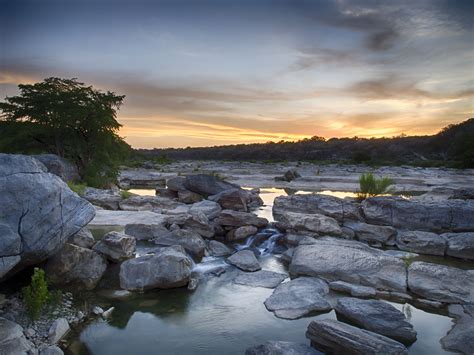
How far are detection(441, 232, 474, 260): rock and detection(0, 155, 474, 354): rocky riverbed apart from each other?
4 cm

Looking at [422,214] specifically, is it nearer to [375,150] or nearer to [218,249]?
[218,249]

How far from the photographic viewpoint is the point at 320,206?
1475 centimetres

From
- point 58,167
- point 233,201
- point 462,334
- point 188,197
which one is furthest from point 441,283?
point 58,167

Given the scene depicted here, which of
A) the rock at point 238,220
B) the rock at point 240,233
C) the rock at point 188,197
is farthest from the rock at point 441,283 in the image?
the rock at point 188,197

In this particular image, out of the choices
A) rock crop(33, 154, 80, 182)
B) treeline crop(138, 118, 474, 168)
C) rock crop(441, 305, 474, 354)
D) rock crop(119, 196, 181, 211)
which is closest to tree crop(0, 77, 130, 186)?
rock crop(33, 154, 80, 182)

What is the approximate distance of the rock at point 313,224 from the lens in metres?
12.5

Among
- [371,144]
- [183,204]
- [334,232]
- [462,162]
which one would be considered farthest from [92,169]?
[371,144]

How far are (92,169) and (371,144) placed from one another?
76.9m

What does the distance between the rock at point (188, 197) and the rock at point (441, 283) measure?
39.9 ft

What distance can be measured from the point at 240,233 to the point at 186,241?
2.23m

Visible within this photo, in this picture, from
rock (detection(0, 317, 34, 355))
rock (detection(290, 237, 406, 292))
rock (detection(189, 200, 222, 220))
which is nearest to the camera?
rock (detection(0, 317, 34, 355))

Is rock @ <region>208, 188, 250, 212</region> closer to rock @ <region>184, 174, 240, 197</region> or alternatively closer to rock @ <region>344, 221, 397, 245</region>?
rock @ <region>184, 174, 240, 197</region>

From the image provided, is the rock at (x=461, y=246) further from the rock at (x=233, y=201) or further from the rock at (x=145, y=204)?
the rock at (x=145, y=204)

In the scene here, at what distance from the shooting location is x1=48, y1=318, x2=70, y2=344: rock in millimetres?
6026
